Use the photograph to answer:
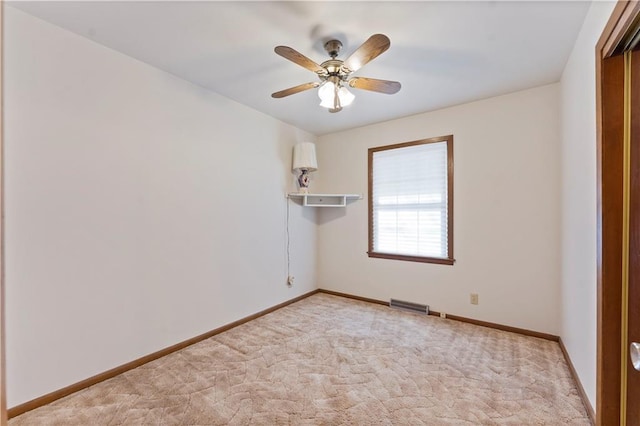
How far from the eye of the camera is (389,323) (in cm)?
326

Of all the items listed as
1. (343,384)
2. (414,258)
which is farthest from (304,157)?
(343,384)

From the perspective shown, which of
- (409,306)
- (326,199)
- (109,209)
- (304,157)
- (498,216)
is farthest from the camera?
(326,199)

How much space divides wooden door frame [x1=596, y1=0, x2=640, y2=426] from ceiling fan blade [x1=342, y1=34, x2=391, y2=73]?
1081 mm

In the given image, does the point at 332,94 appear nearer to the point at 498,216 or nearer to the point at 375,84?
the point at 375,84

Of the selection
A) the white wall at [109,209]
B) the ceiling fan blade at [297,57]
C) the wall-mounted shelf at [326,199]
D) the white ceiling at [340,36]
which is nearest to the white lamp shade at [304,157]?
the wall-mounted shelf at [326,199]

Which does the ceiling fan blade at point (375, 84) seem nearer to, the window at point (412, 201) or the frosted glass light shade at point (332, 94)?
the frosted glass light shade at point (332, 94)

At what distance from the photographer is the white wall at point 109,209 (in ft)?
6.10

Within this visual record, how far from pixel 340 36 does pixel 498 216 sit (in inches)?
94.8

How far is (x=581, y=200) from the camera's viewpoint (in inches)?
79.1

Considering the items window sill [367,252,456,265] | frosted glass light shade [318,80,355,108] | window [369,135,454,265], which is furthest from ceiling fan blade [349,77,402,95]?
window sill [367,252,456,265]

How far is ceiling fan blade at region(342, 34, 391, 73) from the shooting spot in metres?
1.67

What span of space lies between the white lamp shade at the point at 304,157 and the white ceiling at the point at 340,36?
113cm

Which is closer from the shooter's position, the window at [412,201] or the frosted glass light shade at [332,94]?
the frosted glass light shade at [332,94]

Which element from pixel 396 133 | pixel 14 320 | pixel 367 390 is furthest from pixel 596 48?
pixel 14 320
